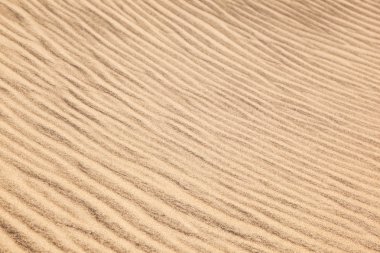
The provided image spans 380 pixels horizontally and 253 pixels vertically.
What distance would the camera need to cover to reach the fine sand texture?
8.40 ft

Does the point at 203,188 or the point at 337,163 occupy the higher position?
the point at 337,163

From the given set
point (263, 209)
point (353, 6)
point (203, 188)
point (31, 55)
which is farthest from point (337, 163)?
point (353, 6)

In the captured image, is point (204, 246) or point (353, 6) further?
point (353, 6)

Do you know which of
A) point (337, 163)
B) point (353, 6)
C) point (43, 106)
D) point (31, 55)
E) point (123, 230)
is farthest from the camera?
point (353, 6)

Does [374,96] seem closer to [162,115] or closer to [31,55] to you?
[162,115]

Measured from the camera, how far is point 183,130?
344cm

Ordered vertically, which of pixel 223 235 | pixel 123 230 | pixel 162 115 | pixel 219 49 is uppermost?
pixel 219 49

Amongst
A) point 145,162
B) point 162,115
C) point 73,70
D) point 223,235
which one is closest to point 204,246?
point 223,235

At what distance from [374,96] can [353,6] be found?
6.52 feet

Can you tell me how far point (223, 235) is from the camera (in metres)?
2.60

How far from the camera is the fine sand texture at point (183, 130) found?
2.56 metres

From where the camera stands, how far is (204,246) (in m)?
2.50

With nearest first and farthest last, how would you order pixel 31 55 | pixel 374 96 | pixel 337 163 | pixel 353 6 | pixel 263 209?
1. pixel 263 209
2. pixel 337 163
3. pixel 31 55
4. pixel 374 96
5. pixel 353 6

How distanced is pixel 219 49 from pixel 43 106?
6.95ft
